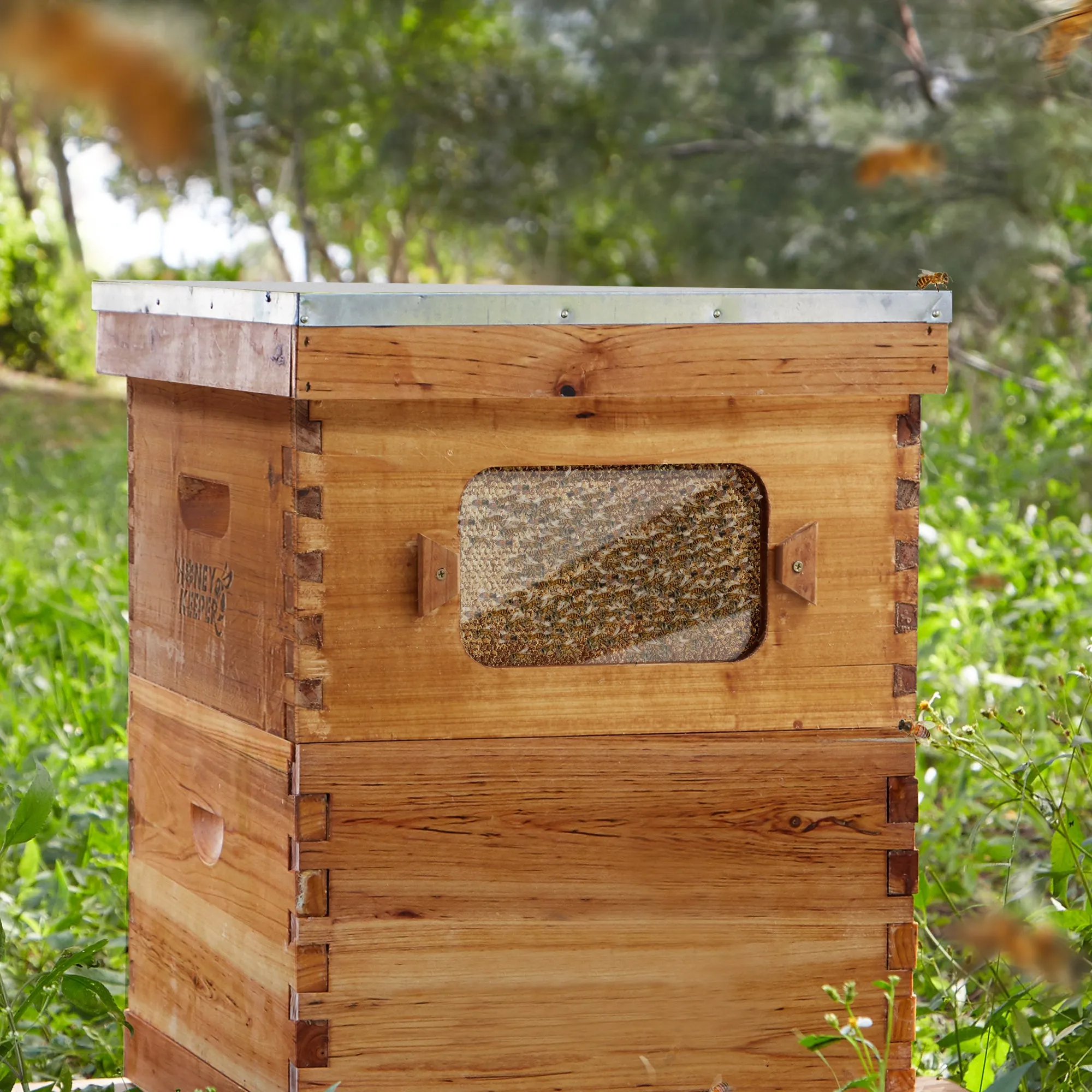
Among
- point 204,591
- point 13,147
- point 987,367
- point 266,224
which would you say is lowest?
point 204,591

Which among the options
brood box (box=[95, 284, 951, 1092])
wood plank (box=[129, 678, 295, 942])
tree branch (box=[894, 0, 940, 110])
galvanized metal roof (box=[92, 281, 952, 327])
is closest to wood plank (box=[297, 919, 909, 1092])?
brood box (box=[95, 284, 951, 1092])

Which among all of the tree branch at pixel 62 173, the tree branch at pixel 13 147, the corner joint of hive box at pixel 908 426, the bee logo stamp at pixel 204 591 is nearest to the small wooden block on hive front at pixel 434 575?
the bee logo stamp at pixel 204 591

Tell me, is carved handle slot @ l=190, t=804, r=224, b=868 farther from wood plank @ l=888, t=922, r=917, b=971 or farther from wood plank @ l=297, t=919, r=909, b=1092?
wood plank @ l=888, t=922, r=917, b=971

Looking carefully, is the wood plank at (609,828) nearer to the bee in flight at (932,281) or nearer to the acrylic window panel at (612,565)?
the acrylic window panel at (612,565)

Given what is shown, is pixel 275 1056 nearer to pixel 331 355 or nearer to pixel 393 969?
pixel 393 969

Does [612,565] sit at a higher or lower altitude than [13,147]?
lower

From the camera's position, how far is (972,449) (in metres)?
4.38

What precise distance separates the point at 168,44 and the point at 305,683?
7580mm

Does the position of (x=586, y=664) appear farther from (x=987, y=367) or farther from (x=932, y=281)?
(x=987, y=367)

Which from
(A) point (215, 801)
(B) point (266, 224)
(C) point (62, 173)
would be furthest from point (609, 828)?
(C) point (62, 173)

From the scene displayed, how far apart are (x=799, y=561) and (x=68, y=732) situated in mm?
2051

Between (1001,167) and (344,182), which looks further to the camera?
(344,182)

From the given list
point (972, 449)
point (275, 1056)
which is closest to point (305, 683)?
point (275, 1056)

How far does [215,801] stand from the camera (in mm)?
1528
